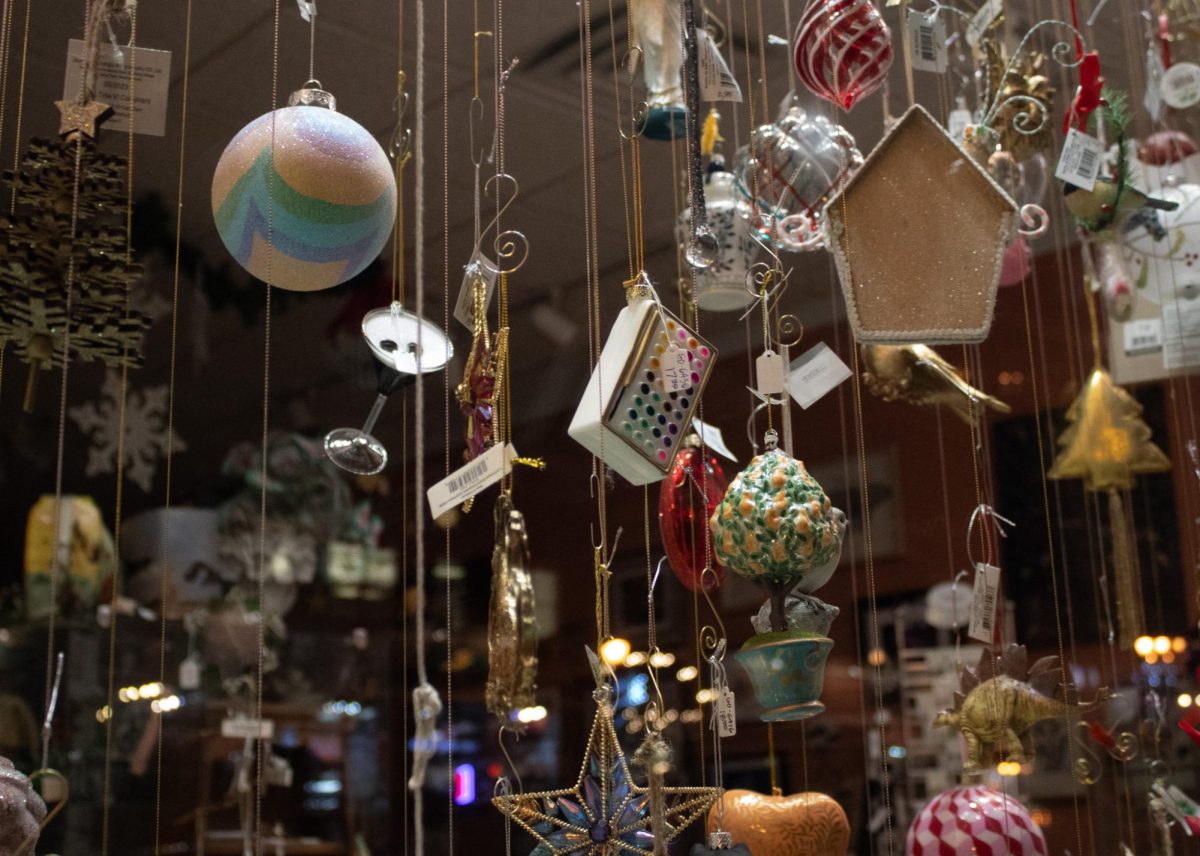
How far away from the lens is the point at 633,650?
3.78m

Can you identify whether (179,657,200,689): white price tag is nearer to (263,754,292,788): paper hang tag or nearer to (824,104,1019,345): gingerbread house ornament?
(263,754,292,788): paper hang tag

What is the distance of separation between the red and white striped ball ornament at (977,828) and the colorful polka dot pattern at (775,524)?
609 mm

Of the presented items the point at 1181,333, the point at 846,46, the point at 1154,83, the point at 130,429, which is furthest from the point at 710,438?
the point at 130,429

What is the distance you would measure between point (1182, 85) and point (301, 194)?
1.89 meters

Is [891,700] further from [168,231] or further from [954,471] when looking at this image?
[168,231]

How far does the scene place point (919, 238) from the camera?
1.98 meters

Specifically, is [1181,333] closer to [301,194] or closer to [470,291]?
[470,291]

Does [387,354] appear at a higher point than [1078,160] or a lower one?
lower

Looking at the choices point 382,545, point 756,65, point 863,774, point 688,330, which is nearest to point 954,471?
point 863,774

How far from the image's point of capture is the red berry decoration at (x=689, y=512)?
218 cm

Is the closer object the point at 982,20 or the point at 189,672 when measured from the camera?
the point at 982,20

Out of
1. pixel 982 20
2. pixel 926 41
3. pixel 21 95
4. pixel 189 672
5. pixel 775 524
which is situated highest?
pixel 982 20

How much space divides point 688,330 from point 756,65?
1358mm

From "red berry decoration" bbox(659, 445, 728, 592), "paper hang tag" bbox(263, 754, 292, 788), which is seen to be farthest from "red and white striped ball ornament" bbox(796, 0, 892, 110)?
"paper hang tag" bbox(263, 754, 292, 788)
